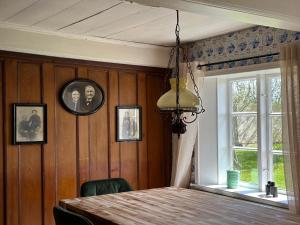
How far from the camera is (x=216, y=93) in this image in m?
4.33

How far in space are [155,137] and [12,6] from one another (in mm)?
2329

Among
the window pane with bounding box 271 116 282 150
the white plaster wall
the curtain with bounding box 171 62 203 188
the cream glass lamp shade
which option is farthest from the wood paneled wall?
the cream glass lamp shade

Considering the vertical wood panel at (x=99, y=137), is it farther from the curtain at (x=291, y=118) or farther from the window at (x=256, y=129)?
the curtain at (x=291, y=118)

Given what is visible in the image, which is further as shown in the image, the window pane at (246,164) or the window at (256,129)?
the window pane at (246,164)

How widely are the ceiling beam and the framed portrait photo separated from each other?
220 cm

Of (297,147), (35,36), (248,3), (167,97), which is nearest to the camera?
(248,3)

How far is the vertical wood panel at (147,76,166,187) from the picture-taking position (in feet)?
15.1

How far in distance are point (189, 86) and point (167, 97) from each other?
1.83m

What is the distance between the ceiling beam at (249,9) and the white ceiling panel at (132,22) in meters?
0.90

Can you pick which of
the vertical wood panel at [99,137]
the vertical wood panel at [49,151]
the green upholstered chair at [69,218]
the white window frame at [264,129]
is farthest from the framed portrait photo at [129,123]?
the green upholstered chair at [69,218]

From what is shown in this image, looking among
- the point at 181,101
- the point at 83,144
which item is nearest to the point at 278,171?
the point at 181,101

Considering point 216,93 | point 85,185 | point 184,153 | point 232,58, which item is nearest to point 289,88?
point 232,58

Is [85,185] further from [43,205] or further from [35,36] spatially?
[35,36]

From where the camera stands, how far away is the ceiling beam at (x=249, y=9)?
6.85 ft
